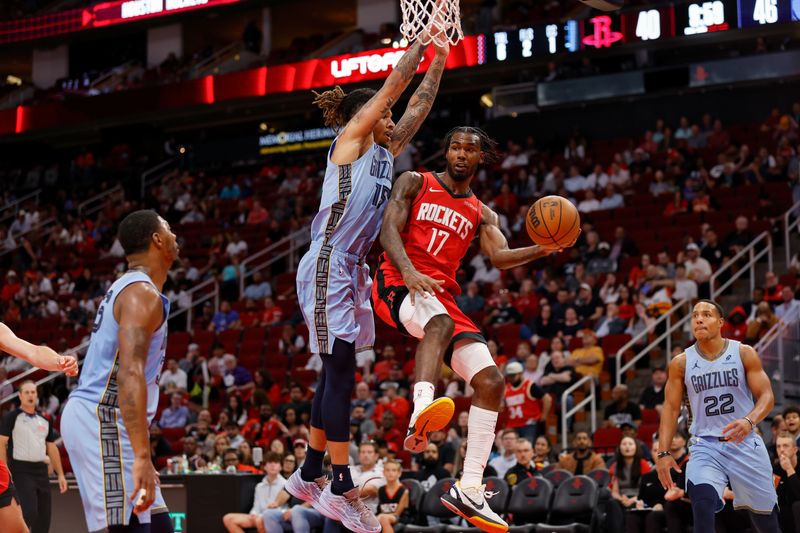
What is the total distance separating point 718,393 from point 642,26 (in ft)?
43.6

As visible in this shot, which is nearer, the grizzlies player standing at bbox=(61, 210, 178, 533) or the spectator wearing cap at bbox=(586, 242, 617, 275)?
the grizzlies player standing at bbox=(61, 210, 178, 533)

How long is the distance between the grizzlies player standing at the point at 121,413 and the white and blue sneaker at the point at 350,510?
1.73 m

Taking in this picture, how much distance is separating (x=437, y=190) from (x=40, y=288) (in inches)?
752

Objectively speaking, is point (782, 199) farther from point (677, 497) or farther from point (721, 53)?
point (677, 497)

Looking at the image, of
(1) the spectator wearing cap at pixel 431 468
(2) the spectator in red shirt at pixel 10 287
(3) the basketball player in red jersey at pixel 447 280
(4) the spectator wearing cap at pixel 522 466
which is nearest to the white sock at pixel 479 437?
(3) the basketball player in red jersey at pixel 447 280

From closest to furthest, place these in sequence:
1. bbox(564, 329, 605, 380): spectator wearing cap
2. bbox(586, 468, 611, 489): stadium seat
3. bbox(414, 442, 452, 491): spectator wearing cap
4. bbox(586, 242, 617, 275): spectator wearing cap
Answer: bbox(586, 468, 611, 489): stadium seat
bbox(414, 442, 452, 491): spectator wearing cap
bbox(564, 329, 605, 380): spectator wearing cap
bbox(586, 242, 617, 275): spectator wearing cap

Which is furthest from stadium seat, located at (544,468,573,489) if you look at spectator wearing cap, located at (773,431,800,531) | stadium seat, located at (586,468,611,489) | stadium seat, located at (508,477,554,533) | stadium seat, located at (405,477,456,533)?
spectator wearing cap, located at (773,431,800,531)

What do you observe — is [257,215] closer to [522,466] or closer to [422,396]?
[522,466]

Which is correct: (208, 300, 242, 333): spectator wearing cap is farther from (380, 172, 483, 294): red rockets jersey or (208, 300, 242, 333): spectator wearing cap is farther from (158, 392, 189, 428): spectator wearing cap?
(380, 172, 483, 294): red rockets jersey

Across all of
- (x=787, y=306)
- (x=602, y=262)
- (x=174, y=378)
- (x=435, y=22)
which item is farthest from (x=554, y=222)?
(x=174, y=378)

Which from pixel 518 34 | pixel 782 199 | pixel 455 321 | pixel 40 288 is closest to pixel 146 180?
pixel 40 288

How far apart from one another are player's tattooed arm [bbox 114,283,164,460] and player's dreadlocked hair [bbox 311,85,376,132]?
2397 millimetres

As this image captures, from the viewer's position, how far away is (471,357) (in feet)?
22.3

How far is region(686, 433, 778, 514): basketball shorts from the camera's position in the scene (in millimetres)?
7867
